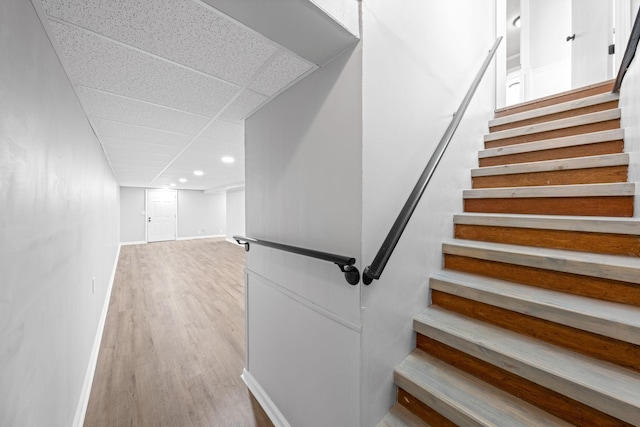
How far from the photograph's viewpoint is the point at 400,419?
1106mm

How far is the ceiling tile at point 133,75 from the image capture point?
107 cm

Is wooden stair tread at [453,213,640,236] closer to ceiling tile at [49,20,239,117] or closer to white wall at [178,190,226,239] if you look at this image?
ceiling tile at [49,20,239,117]

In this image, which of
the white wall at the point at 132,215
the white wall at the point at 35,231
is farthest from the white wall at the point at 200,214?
the white wall at the point at 35,231

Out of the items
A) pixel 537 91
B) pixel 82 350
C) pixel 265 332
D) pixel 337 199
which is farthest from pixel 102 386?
pixel 537 91

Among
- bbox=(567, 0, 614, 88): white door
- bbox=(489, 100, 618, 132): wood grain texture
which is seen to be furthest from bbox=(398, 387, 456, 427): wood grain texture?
bbox=(567, 0, 614, 88): white door

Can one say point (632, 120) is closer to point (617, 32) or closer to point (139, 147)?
point (617, 32)

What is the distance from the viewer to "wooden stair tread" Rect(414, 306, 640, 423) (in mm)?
771

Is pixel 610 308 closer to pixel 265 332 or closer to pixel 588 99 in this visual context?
pixel 588 99

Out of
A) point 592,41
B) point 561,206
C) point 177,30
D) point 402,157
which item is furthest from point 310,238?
point 592,41

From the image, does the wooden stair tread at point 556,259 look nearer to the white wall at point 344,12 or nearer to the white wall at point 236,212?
the white wall at point 344,12

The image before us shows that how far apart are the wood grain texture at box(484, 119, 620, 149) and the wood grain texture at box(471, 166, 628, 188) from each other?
46 cm

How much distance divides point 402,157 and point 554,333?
102cm

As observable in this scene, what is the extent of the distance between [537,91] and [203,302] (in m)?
6.80

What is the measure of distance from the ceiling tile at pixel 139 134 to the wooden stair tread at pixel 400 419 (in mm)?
2734
